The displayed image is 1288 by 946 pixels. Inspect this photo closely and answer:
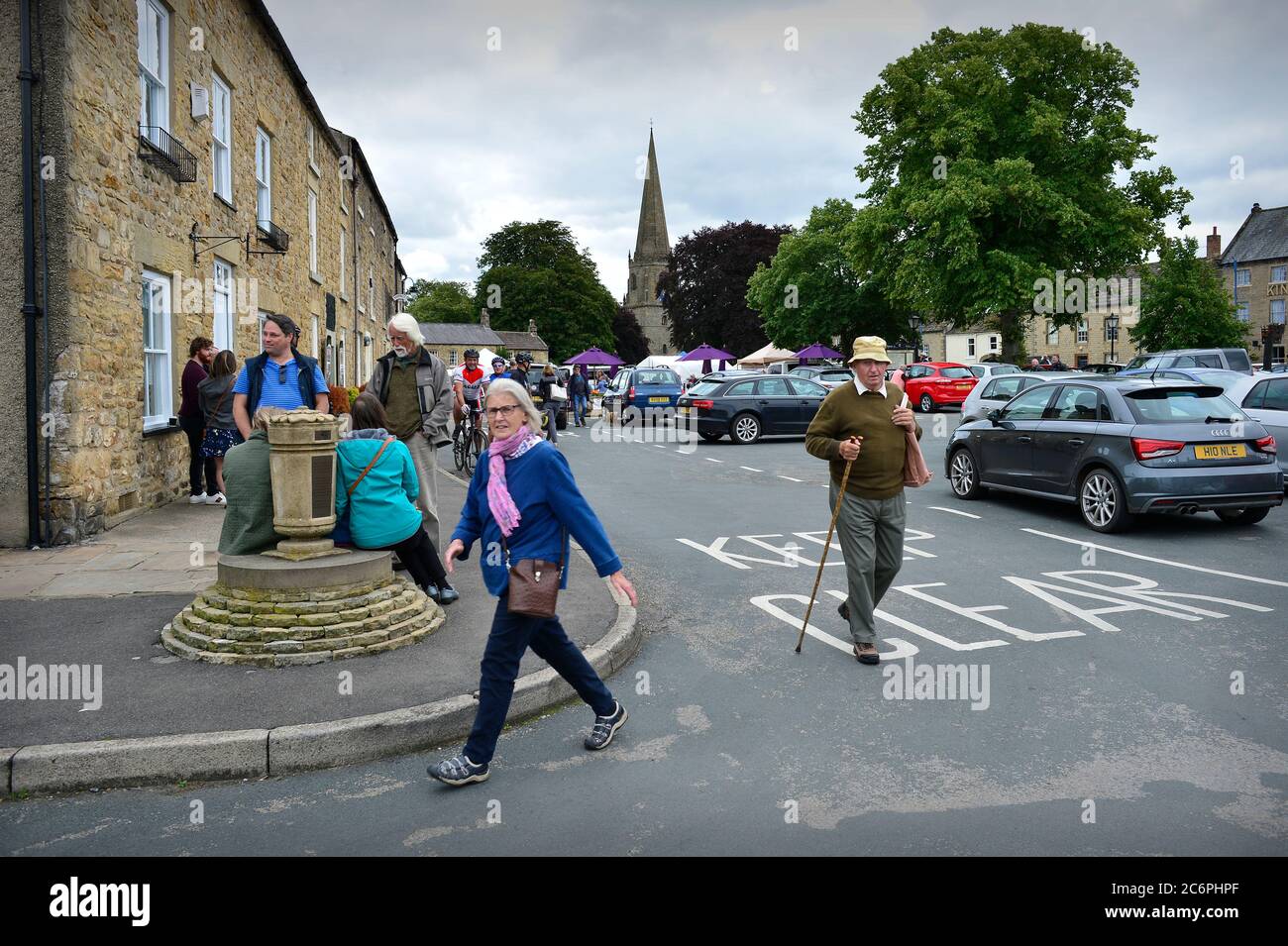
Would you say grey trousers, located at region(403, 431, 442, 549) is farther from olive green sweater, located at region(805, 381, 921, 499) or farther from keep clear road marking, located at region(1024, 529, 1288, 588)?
keep clear road marking, located at region(1024, 529, 1288, 588)

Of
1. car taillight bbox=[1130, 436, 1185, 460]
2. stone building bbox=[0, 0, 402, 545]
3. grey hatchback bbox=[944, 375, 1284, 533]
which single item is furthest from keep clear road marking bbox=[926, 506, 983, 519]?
stone building bbox=[0, 0, 402, 545]

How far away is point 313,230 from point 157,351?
9.92 meters

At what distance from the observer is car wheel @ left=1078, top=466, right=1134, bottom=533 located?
32.4ft

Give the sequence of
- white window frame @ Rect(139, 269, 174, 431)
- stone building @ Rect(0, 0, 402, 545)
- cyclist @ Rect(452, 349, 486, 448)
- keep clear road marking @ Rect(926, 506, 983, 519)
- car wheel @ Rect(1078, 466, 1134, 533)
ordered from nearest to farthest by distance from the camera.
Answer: stone building @ Rect(0, 0, 402, 545), car wheel @ Rect(1078, 466, 1134, 533), white window frame @ Rect(139, 269, 174, 431), keep clear road marking @ Rect(926, 506, 983, 519), cyclist @ Rect(452, 349, 486, 448)

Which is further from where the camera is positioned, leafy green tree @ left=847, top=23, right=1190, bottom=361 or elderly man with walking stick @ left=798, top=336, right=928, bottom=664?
leafy green tree @ left=847, top=23, right=1190, bottom=361

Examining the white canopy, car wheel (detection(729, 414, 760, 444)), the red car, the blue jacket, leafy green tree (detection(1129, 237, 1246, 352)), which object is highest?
leafy green tree (detection(1129, 237, 1246, 352))

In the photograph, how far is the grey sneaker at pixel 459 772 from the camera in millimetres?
4004

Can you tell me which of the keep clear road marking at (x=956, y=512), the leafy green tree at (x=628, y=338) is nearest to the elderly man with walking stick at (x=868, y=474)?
the keep clear road marking at (x=956, y=512)

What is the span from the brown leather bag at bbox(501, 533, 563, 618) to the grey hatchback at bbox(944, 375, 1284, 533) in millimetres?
7742

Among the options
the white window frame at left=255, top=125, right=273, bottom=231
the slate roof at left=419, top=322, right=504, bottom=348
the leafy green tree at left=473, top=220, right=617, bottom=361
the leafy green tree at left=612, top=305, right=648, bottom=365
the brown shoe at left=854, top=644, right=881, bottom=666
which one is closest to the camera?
the brown shoe at left=854, top=644, right=881, bottom=666

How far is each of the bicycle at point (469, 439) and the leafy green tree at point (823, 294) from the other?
39.5 m
